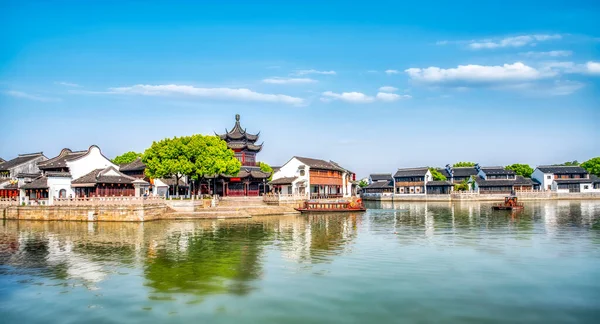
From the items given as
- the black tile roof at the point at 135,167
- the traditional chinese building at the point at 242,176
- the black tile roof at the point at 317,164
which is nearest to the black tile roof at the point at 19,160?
the black tile roof at the point at 135,167

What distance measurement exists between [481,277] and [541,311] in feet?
14.9

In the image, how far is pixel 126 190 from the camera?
182 feet

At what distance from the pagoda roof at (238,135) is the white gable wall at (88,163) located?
18809mm

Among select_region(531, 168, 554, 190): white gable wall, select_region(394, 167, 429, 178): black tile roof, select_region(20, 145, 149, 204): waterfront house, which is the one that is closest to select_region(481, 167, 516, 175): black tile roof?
select_region(531, 168, 554, 190): white gable wall

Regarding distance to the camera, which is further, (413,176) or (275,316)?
(413,176)

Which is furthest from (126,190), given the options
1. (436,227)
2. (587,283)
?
(587,283)

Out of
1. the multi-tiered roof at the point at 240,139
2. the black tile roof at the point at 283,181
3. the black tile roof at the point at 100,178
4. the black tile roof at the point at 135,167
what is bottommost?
the black tile roof at the point at 283,181

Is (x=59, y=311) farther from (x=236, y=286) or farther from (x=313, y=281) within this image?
(x=313, y=281)

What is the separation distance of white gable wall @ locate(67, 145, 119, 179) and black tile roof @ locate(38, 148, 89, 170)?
0.69m

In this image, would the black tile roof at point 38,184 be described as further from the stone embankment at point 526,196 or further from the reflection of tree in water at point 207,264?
the stone embankment at point 526,196

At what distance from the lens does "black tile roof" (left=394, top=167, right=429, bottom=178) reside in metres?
98.8

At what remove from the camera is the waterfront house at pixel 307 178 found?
67688 millimetres

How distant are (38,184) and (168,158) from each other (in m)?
14.7

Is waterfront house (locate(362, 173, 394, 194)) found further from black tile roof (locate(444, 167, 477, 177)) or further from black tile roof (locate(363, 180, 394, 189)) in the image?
black tile roof (locate(444, 167, 477, 177))
